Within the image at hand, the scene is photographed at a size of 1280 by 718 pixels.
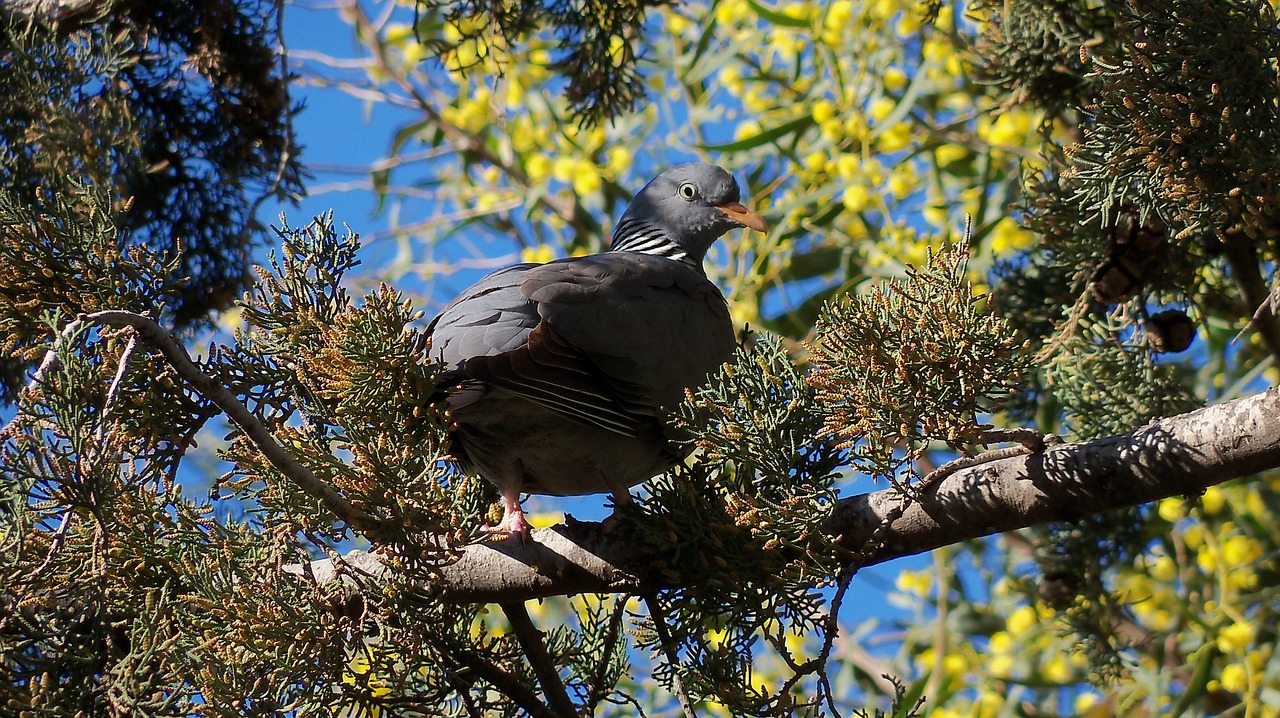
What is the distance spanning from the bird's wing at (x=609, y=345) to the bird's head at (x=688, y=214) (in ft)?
2.74

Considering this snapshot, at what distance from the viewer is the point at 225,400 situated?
5.63 feet

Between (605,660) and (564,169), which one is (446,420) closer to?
(605,660)

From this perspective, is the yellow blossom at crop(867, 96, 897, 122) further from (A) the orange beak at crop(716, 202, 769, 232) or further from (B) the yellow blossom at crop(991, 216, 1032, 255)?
(A) the orange beak at crop(716, 202, 769, 232)

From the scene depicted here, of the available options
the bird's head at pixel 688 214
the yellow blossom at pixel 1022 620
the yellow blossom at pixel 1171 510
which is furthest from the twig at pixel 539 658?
the yellow blossom at pixel 1022 620

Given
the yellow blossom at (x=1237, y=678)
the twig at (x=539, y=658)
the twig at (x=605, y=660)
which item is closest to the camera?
the twig at (x=539, y=658)

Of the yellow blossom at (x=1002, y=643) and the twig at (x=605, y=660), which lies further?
the yellow blossom at (x=1002, y=643)

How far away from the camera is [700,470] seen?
2127 millimetres

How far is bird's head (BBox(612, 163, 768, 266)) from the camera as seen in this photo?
362 cm

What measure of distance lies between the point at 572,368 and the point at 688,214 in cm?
145

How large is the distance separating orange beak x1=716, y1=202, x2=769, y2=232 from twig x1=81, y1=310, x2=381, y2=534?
2.06m

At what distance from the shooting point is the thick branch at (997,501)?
179cm

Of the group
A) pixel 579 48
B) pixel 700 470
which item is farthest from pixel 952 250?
pixel 579 48

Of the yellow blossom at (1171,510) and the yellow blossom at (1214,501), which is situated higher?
the yellow blossom at (1214,501)

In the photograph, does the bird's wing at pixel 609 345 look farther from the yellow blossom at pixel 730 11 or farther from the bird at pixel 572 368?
the yellow blossom at pixel 730 11
